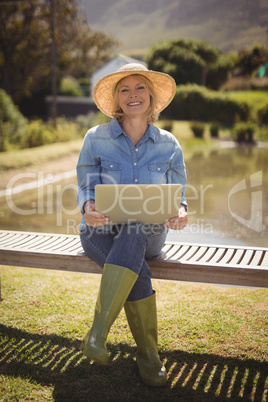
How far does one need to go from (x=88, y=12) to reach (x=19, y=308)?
32.9 meters

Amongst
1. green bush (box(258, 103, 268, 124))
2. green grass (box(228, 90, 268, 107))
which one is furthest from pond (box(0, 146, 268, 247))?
green grass (box(228, 90, 268, 107))

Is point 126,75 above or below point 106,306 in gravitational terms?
above

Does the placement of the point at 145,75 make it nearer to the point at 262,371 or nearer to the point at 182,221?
the point at 182,221

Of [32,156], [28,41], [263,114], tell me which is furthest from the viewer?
[28,41]

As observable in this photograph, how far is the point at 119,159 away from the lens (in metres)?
2.10

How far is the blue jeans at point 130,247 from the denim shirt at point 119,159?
0.21m

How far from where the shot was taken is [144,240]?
1840 mm

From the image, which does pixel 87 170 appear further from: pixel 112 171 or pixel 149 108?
pixel 149 108

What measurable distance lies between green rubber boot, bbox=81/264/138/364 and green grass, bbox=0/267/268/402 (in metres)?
0.25

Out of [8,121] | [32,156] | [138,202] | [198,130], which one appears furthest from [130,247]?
[198,130]

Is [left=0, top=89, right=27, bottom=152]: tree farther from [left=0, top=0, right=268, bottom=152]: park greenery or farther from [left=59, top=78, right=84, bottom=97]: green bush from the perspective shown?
[left=59, top=78, right=84, bottom=97]: green bush

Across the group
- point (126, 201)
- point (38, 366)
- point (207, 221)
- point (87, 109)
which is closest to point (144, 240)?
point (126, 201)

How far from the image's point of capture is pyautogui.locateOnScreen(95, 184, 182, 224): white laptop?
180cm

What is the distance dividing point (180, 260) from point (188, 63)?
3387 cm
